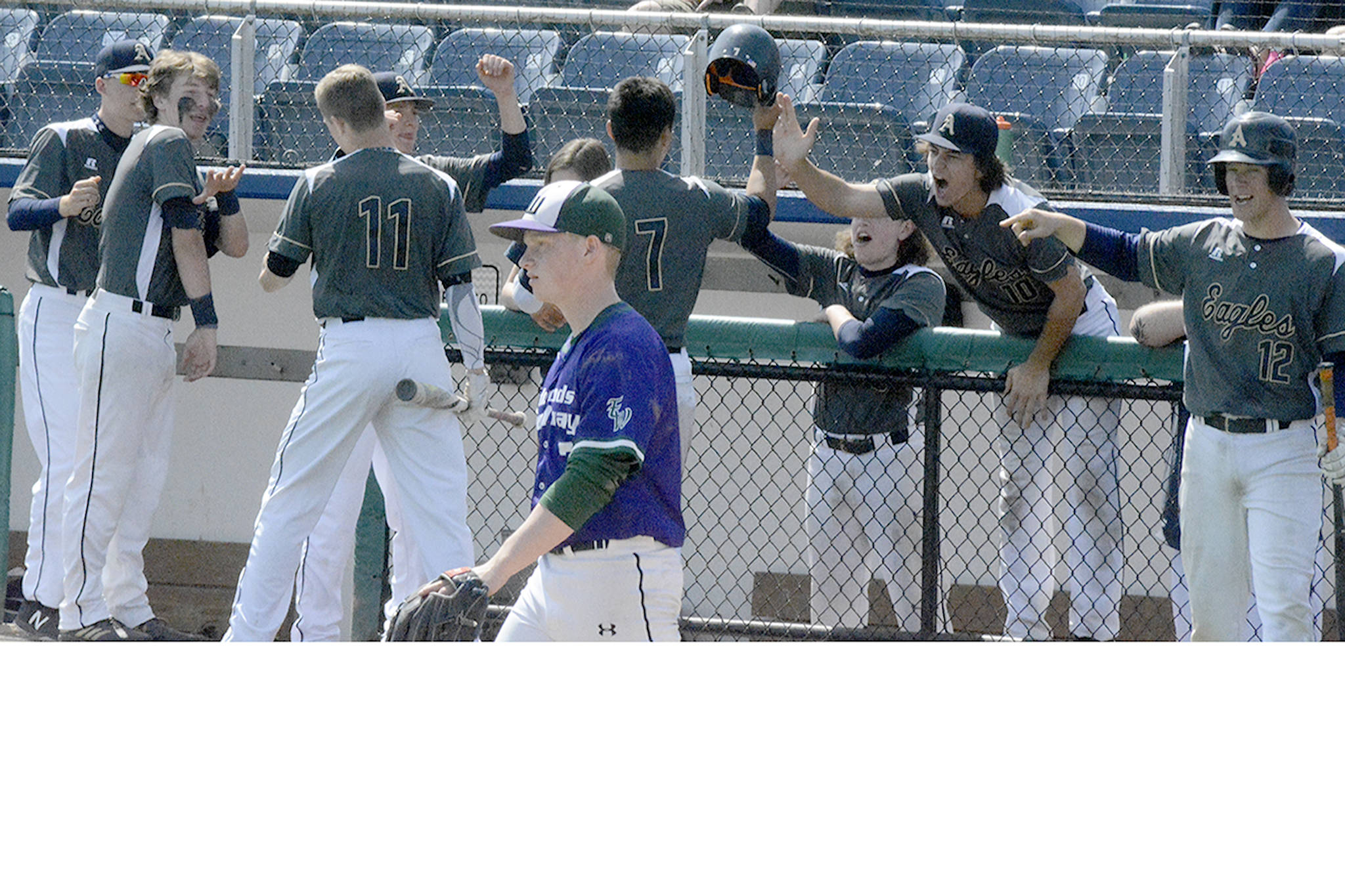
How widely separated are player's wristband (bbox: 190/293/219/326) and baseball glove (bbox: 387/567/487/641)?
2284 millimetres

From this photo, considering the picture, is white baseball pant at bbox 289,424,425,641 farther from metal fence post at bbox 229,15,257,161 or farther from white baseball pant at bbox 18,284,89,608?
metal fence post at bbox 229,15,257,161

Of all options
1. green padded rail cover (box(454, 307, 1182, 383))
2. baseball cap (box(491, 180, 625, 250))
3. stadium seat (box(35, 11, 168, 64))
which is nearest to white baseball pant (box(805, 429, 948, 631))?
green padded rail cover (box(454, 307, 1182, 383))

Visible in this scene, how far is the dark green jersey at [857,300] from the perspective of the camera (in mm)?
4334

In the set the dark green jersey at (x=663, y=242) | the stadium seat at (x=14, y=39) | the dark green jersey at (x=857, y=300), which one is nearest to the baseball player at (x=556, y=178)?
the dark green jersey at (x=663, y=242)

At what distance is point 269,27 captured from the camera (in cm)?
702

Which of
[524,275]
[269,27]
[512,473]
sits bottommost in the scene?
[512,473]

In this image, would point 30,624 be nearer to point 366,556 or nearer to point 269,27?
point 366,556

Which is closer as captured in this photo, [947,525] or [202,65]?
[202,65]

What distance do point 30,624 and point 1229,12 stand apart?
609cm

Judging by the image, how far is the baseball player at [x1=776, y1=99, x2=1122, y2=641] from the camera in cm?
409

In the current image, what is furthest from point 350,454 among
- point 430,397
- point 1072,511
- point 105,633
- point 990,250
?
point 1072,511

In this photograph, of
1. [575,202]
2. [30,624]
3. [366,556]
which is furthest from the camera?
[30,624]

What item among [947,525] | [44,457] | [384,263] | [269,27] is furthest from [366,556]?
[269,27]

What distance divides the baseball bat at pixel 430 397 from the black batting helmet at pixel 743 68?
1211 millimetres
